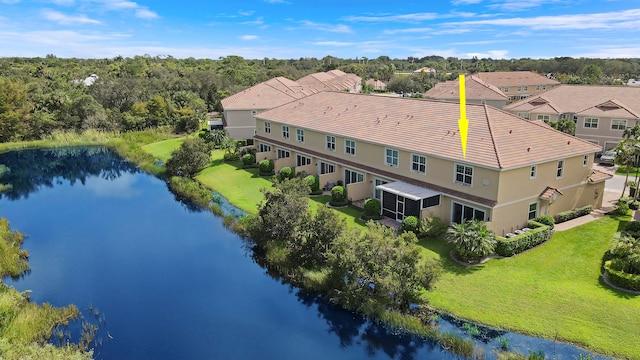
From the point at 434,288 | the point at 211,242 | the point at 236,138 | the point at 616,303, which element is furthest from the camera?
the point at 236,138

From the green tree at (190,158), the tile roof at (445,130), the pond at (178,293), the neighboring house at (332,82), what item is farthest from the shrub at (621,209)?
the neighboring house at (332,82)

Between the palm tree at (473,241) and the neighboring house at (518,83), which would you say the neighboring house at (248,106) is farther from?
the neighboring house at (518,83)

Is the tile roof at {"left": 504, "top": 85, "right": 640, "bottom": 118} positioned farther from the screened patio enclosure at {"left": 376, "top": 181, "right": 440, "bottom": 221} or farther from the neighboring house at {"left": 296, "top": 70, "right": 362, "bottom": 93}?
the neighboring house at {"left": 296, "top": 70, "right": 362, "bottom": 93}

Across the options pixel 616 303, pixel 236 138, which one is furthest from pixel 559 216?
pixel 236 138

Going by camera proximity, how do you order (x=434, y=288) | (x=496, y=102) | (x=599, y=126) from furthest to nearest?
1. (x=496, y=102)
2. (x=599, y=126)
3. (x=434, y=288)

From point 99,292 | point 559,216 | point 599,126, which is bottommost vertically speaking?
point 99,292

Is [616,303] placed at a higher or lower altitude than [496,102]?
lower

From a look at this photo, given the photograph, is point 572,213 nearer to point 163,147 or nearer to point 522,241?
point 522,241

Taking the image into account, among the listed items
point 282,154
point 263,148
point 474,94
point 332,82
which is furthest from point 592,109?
point 332,82

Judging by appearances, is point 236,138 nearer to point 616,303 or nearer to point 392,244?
point 392,244
